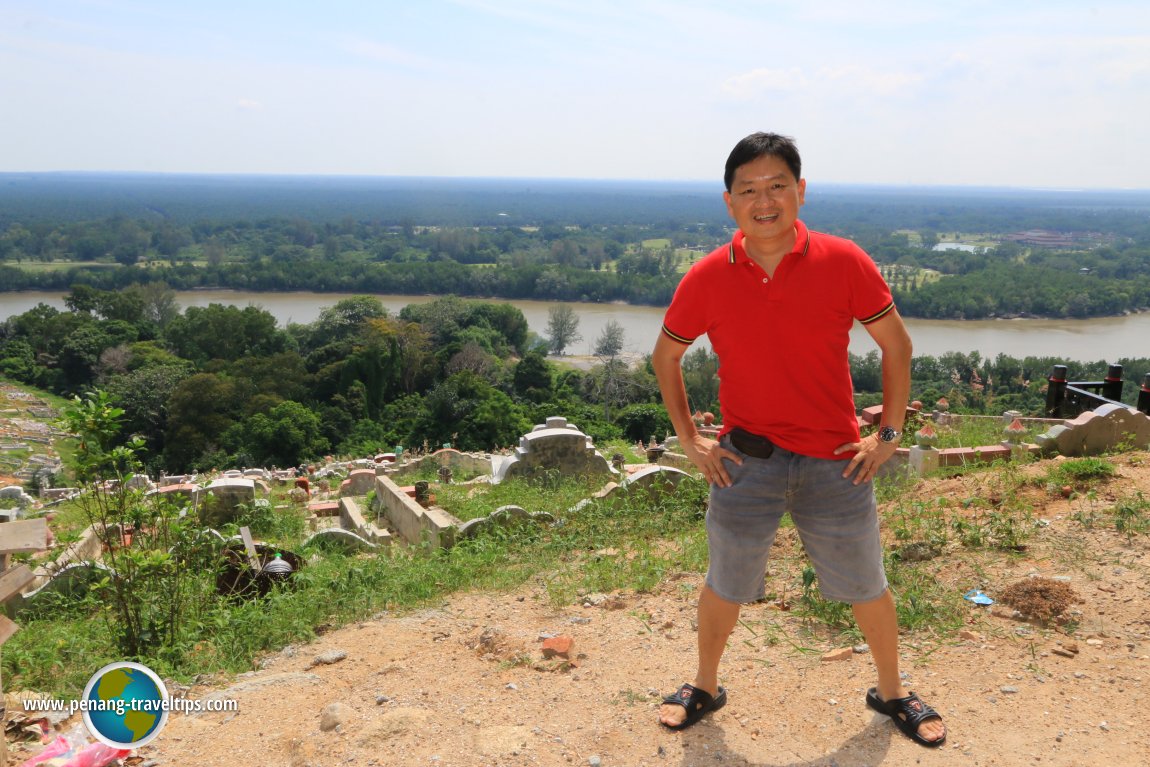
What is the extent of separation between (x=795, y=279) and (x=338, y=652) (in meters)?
2.46

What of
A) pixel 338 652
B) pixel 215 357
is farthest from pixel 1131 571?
pixel 215 357

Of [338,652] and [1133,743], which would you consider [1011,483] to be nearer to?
[1133,743]

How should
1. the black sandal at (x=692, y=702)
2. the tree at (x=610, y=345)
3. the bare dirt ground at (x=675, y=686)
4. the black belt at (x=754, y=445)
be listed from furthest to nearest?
the tree at (x=610, y=345) < the black sandal at (x=692, y=702) < the bare dirt ground at (x=675, y=686) < the black belt at (x=754, y=445)

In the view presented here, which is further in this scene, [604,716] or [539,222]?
[539,222]

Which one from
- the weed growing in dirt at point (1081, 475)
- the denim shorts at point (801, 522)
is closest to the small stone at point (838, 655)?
the denim shorts at point (801, 522)

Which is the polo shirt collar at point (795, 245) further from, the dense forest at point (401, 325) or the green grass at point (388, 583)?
the dense forest at point (401, 325)

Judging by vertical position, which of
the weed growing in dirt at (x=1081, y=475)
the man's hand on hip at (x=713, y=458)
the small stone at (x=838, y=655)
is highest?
the man's hand on hip at (x=713, y=458)

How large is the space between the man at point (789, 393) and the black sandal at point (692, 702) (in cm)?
31

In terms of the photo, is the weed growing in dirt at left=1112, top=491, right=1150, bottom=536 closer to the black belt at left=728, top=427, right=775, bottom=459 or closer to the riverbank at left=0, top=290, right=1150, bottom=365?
the black belt at left=728, top=427, right=775, bottom=459

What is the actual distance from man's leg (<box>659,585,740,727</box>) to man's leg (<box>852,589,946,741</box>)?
0.22ft

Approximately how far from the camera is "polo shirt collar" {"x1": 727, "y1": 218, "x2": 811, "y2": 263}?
2.50 metres

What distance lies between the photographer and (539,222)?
13312 cm

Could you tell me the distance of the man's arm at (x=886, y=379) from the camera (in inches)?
99.0

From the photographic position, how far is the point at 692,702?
Result: 2834 mm
